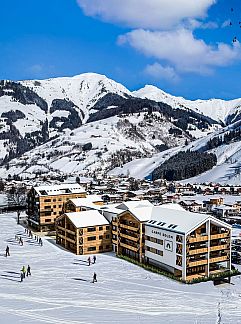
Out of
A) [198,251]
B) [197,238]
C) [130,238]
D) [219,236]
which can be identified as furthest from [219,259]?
[130,238]

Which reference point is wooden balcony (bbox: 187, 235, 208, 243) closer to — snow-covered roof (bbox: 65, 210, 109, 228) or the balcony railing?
the balcony railing

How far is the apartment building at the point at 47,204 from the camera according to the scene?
6438cm

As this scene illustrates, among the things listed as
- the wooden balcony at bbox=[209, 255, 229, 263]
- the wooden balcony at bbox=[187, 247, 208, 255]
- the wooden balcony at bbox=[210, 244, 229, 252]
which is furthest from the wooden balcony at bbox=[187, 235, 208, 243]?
the wooden balcony at bbox=[209, 255, 229, 263]

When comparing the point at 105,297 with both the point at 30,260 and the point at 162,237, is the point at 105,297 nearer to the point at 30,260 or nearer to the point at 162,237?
the point at 162,237

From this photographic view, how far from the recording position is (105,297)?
3103 centimetres

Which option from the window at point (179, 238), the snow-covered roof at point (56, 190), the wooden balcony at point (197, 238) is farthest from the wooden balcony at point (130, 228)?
the snow-covered roof at point (56, 190)

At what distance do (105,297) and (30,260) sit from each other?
15.0 m

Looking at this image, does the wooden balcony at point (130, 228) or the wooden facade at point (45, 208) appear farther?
the wooden facade at point (45, 208)

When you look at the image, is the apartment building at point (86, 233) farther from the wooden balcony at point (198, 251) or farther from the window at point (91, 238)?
the wooden balcony at point (198, 251)

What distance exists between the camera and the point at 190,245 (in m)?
38.0

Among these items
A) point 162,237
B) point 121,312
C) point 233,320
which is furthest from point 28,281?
point 233,320

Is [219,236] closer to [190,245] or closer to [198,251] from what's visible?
[198,251]

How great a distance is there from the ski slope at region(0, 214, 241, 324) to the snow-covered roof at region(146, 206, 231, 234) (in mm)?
4926

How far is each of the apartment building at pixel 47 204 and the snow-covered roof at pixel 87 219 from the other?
1490 centimetres
